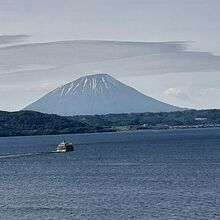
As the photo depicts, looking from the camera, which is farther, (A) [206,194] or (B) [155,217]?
(A) [206,194]

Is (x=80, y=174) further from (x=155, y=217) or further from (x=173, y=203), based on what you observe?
(x=155, y=217)

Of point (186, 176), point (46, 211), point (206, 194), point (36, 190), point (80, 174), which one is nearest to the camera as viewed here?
point (46, 211)

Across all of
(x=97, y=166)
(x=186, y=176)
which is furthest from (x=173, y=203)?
(x=97, y=166)

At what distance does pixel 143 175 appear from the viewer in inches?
4264

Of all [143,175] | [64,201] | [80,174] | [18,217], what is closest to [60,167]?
[80,174]

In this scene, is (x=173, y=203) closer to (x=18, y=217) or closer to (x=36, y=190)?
(x=18, y=217)

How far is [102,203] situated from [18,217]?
38.2ft

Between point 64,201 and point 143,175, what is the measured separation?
1218 inches

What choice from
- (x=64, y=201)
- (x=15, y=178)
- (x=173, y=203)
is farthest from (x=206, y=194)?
(x=15, y=178)

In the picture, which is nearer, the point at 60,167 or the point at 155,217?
the point at 155,217

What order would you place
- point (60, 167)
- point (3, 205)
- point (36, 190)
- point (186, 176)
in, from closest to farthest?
point (3, 205), point (36, 190), point (186, 176), point (60, 167)

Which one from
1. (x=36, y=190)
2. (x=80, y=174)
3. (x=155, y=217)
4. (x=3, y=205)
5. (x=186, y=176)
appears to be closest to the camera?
(x=155, y=217)

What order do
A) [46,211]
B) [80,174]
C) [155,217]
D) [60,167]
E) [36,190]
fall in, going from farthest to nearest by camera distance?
[60,167]
[80,174]
[36,190]
[46,211]
[155,217]

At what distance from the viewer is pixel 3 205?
3004 inches
